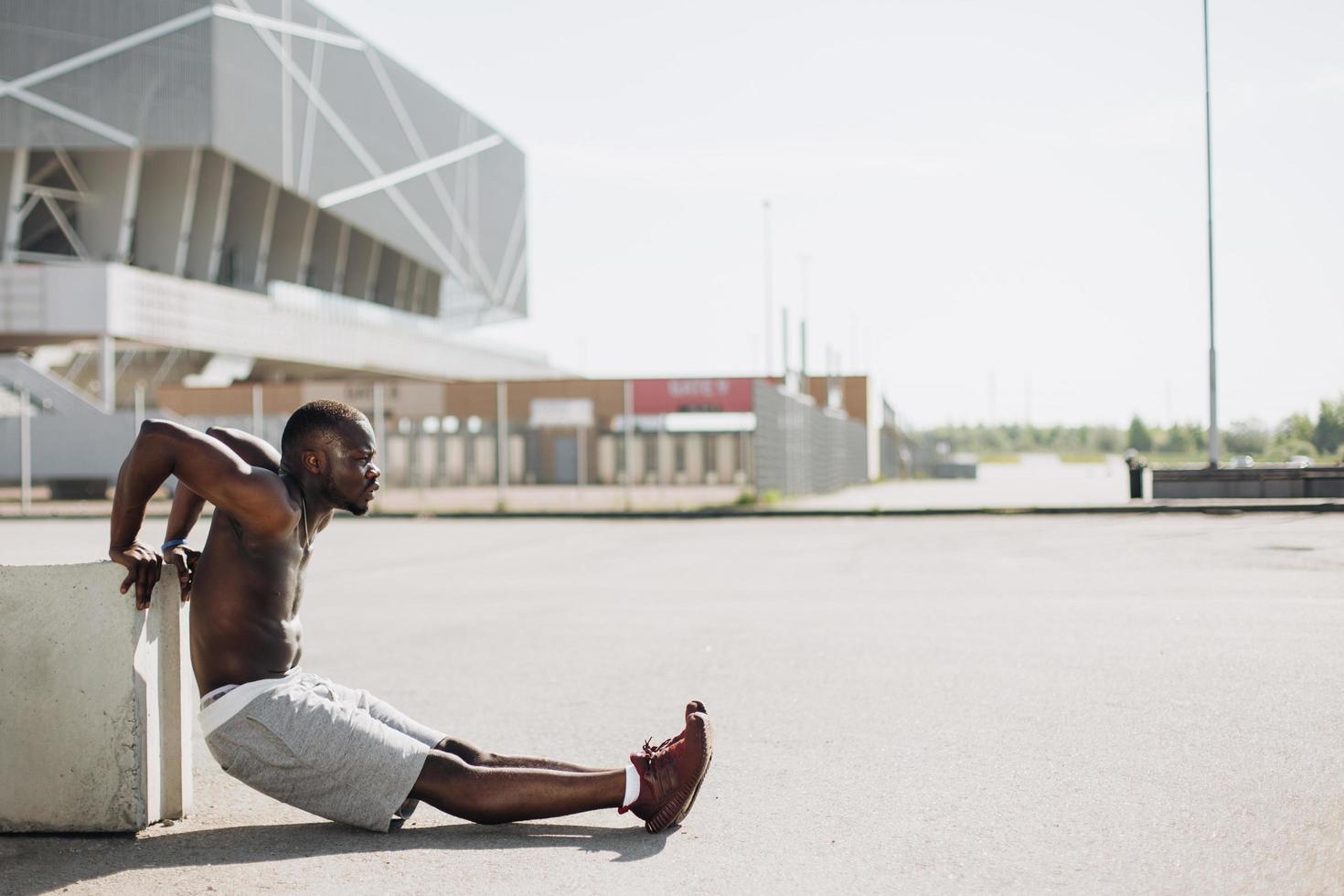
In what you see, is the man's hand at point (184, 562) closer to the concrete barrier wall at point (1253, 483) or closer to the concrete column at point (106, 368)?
the concrete barrier wall at point (1253, 483)

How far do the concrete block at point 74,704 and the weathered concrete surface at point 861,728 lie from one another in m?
0.11

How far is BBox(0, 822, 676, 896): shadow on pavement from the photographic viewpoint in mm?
3416

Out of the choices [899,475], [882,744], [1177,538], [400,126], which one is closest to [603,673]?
[882,744]

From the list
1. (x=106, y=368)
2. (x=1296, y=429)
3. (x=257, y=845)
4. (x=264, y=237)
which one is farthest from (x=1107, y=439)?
(x=257, y=845)

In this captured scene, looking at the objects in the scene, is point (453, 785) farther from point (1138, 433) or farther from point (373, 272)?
point (373, 272)

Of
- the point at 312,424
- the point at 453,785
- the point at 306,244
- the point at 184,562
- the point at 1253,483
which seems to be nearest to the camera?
the point at 453,785

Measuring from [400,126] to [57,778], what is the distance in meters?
57.9

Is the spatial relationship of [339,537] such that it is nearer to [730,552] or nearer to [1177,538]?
[730,552]

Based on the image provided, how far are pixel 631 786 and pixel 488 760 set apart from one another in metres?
0.42

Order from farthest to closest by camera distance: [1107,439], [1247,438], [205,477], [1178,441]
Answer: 1. [1107,439]
2. [1178,441]
3. [1247,438]
4. [205,477]

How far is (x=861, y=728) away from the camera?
16.4ft

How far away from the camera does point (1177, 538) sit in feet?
46.5

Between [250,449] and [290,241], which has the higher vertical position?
[290,241]

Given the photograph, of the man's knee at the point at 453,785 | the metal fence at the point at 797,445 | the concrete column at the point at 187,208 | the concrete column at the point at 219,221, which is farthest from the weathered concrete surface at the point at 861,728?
the concrete column at the point at 219,221
